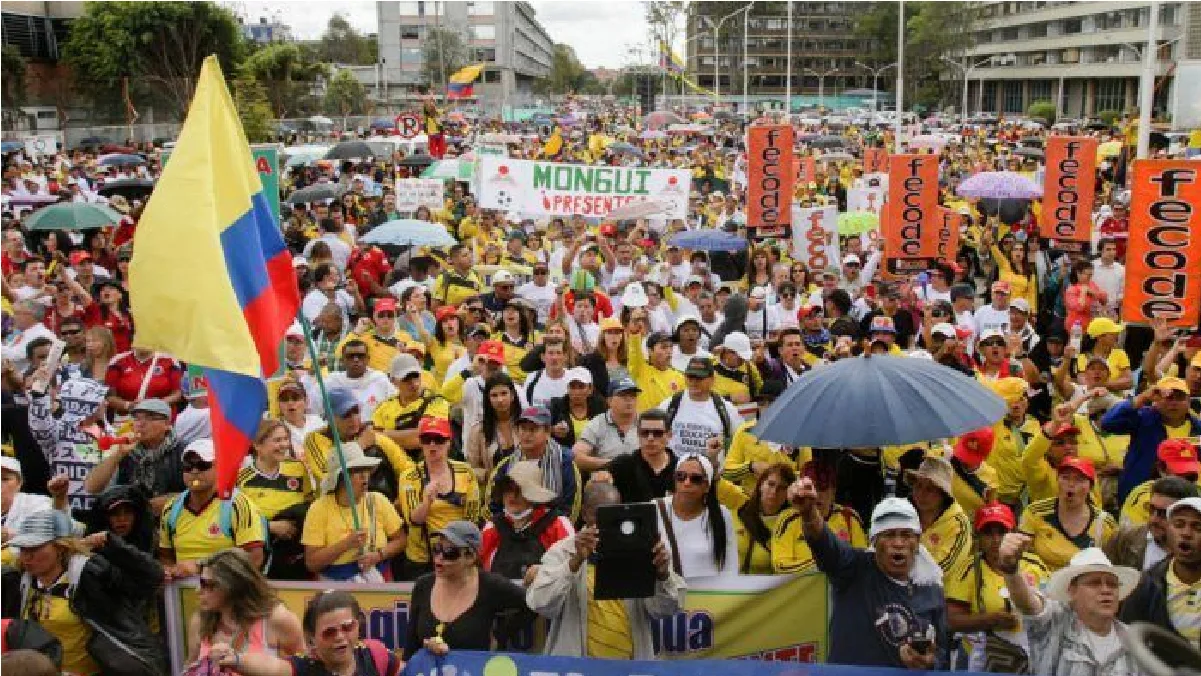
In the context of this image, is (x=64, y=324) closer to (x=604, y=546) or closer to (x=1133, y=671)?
(x=604, y=546)

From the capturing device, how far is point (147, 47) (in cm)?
5525


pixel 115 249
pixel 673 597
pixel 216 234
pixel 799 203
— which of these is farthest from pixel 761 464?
pixel 799 203

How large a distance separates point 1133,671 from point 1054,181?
9.62 meters

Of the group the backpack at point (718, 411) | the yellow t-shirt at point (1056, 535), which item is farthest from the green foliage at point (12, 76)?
the yellow t-shirt at point (1056, 535)

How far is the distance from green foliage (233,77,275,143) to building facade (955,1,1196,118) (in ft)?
137

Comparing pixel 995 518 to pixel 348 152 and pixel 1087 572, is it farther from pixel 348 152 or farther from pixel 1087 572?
pixel 348 152

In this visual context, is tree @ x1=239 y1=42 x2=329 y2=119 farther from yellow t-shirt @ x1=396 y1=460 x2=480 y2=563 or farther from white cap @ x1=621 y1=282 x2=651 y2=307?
yellow t-shirt @ x1=396 y1=460 x2=480 y2=563

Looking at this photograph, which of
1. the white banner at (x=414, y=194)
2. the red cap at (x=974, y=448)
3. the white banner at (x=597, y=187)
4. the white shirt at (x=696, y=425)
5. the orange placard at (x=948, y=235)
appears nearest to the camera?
the red cap at (x=974, y=448)

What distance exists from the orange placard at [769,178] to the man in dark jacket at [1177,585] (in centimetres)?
1005

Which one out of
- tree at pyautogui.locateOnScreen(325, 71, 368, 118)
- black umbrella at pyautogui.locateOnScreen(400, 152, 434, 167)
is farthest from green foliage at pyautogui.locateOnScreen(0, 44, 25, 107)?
black umbrella at pyautogui.locateOnScreen(400, 152, 434, 167)

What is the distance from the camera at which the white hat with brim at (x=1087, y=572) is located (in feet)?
13.9

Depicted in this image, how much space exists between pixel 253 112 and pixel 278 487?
32880mm

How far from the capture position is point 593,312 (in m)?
9.91

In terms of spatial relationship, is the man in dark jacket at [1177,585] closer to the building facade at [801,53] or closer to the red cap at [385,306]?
the red cap at [385,306]
